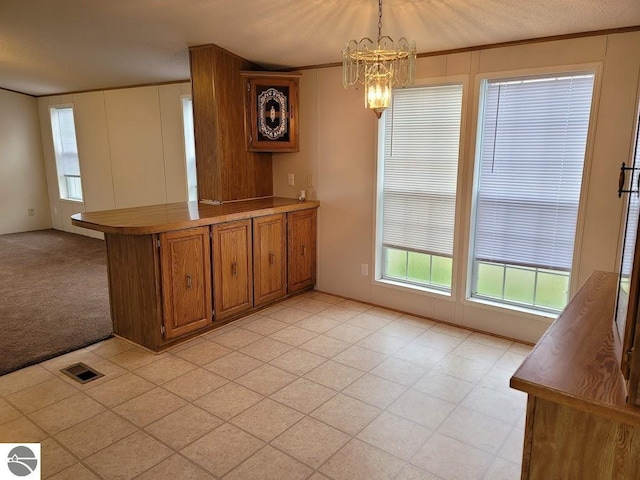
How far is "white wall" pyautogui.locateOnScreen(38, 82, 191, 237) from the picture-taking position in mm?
5887

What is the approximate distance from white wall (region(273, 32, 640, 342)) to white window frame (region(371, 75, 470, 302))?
0.02 metres

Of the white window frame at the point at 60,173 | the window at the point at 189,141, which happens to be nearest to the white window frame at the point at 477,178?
the window at the point at 189,141

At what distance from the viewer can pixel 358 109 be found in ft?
13.5

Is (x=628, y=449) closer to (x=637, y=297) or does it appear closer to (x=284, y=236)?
(x=637, y=297)

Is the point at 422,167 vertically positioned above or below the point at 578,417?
above

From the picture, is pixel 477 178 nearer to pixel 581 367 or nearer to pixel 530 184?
pixel 530 184

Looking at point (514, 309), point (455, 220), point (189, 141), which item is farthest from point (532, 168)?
point (189, 141)

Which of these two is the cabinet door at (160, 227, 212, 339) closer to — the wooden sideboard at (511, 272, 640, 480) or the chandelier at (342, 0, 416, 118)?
the chandelier at (342, 0, 416, 118)

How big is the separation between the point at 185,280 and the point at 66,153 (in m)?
5.50

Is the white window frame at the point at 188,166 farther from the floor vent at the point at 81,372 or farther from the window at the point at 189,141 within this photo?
the floor vent at the point at 81,372

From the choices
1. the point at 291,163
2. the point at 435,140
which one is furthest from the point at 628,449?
the point at 291,163

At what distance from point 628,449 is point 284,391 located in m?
1.94

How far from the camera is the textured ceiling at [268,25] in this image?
279 centimetres

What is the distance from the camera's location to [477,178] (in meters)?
3.59
